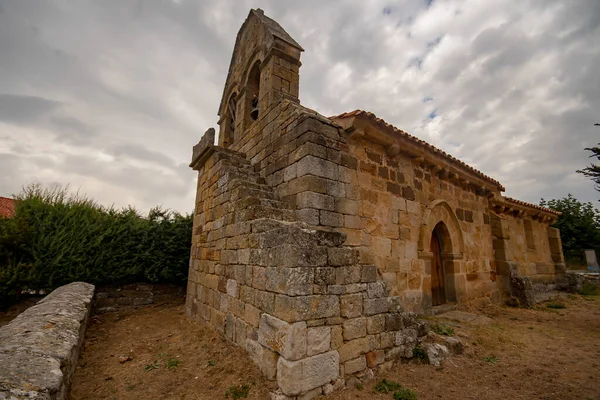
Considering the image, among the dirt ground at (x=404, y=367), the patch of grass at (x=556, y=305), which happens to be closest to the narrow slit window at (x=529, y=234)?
the patch of grass at (x=556, y=305)

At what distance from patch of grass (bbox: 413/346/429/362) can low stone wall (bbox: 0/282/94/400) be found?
392cm

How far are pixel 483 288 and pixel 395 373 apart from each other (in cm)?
609

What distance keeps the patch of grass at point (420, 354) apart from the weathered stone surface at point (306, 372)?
144 cm

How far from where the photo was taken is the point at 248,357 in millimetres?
3756

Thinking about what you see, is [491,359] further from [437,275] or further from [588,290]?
[588,290]

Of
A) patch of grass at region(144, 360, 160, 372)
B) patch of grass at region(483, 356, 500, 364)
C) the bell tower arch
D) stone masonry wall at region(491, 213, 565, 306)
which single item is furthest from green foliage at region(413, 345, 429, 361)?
stone masonry wall at region(491, 213, 565, 306)

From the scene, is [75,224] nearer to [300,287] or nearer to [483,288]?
[300,287]

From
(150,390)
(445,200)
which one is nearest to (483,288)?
(445,200)

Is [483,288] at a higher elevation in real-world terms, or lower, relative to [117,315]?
higher

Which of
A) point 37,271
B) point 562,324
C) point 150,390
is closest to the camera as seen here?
point 150,390

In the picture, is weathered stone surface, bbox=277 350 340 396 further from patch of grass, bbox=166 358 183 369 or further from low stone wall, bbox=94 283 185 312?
low stone wall, bbox=94 283 185 312

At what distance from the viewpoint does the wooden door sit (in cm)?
707

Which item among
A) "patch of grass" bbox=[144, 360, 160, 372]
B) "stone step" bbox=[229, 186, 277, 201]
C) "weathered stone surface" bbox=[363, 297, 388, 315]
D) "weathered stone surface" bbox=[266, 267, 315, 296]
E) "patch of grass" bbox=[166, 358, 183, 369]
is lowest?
"patch of grass" bbox=[144, 360, 160, 372]

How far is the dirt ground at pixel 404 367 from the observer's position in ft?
10.9
